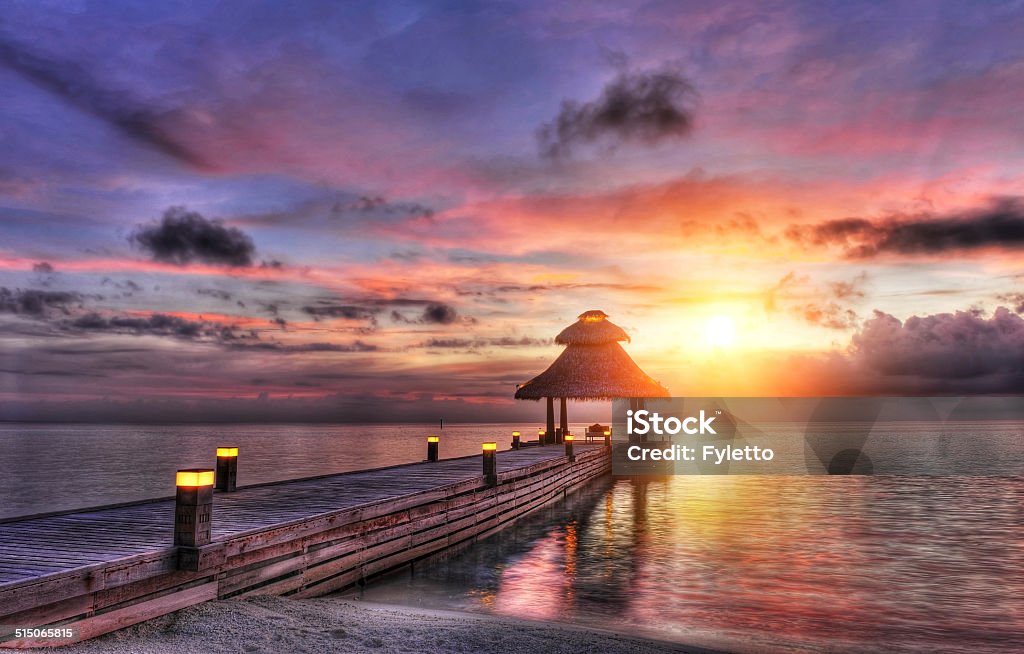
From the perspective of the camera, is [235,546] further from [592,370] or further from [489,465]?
[592,370]

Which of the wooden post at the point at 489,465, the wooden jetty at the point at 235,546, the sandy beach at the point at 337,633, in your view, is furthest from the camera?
the wooden post at the point at 489,465

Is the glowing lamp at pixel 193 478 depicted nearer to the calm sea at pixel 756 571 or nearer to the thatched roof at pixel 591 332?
the calm sea at pixel 756 571

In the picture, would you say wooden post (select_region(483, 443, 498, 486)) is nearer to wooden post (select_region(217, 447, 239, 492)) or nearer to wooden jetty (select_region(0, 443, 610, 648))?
wooden jetty (select_region(0, 443, 610, 648))

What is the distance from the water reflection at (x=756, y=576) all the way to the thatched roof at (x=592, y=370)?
7.15 m

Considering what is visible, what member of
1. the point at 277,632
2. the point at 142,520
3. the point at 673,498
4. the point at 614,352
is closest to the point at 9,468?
the point at 614,352

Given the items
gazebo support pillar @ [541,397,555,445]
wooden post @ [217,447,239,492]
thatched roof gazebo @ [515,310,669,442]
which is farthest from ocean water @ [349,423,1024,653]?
gazebo support pillar @ [541,397,555,445]

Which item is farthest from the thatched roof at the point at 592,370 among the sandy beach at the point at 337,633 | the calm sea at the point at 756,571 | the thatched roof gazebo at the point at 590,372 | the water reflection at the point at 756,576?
the sandy beach at the point at 337,633

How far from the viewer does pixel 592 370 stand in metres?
32.6

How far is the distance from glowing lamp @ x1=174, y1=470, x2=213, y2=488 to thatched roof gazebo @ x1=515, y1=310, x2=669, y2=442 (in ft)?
80.4

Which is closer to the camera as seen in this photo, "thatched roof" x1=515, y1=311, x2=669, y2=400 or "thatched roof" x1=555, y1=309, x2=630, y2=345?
"thatched roof" x1=515, y1=311, x2=669, y2=400

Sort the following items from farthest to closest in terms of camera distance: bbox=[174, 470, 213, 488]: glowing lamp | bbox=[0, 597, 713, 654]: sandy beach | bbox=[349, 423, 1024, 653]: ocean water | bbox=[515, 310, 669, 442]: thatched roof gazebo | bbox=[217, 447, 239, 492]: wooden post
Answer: bbox=[515, 310, 669, 442]: thatched roof gazebo
bbox=[217, 447, 239, 492]: wooden post
bbox=[349, 423, 1024, 653]: ocean water
bbox=[174, 470, 213, 488]: glowing lamp
bbox=[0, 597, 713, 654]: sandy beach

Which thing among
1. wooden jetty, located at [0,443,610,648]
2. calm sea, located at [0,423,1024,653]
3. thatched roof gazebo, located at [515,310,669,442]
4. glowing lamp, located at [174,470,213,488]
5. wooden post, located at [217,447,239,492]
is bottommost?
calm sea, located at [0,423,1024,653]

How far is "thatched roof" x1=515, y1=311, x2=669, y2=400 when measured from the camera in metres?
31.6

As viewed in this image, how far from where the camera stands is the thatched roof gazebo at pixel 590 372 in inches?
1243
